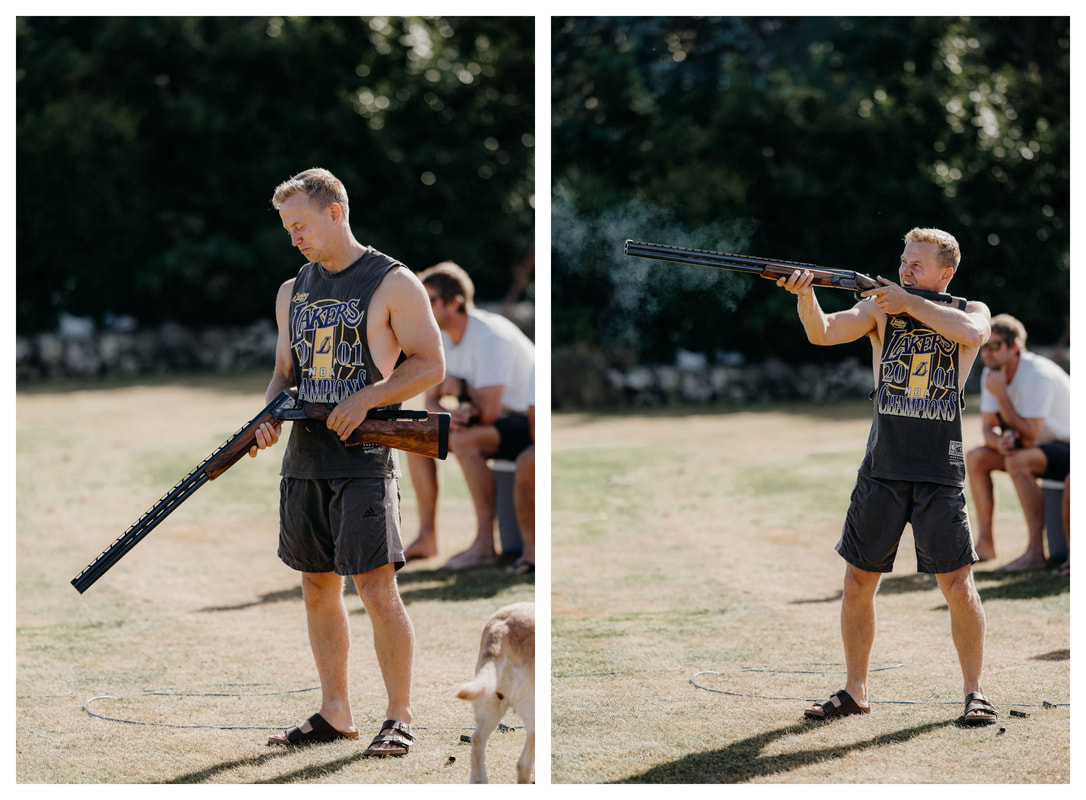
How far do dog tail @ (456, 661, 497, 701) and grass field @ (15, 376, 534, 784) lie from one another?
359 mm

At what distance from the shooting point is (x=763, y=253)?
47.3 ft

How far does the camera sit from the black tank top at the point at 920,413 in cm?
359

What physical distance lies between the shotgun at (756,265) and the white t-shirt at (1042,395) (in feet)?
7.40

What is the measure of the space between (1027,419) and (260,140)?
36.7 feet

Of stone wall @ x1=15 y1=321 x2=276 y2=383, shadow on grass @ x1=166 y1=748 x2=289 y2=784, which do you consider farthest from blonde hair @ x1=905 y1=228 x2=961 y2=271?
stone wall @ x1=15 y1=321 x2=276 y2=383

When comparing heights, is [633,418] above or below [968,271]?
below

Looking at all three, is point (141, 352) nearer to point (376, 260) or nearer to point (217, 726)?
point (217, 726)

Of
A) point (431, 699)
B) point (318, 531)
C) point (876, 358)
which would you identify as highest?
point (876, 358)

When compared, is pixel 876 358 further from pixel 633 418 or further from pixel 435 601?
pixel 633 418

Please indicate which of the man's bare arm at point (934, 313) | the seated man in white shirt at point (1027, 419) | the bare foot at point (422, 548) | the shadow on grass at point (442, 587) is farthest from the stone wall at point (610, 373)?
the man's bare arm at point (934, 313)

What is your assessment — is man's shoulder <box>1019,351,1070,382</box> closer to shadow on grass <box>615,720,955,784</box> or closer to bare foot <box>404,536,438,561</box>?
shadow on grass <box>615,720,955,784</box>

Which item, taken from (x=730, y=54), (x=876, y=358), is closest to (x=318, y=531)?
(x=876, y=358)

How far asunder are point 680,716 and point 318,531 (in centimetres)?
120
